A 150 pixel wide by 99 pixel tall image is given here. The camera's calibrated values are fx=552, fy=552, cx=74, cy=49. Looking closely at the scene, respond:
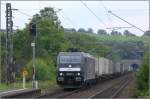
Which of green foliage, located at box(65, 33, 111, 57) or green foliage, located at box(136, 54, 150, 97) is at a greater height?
green foliage, located at box(65, 33, 111, 57)

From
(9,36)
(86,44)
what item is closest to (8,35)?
(9,36)

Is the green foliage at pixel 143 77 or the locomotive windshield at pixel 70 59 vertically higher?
the locomotive windshield at pixel 70 59

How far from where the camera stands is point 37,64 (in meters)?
60.4

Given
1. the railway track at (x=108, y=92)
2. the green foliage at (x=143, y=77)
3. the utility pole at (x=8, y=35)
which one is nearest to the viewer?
the railway track at (x=108, y=92)

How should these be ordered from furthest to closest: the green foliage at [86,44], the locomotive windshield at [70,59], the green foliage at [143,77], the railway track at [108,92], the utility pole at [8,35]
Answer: the green foliage at [86,44] → the utility pole at [8,35] → the locomotive windshield at [70,59] → the green foliage at [143,77] → the railway track at [108,92]

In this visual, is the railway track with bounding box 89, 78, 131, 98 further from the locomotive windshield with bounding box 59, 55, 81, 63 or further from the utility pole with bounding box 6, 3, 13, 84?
the utility pole with bounding box 6, 3, 13, 84

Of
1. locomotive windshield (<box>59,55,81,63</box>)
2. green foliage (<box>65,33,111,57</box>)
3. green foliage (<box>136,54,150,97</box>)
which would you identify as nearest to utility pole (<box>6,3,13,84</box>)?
locomotive windshield (<box>59,55,81,63</box>)

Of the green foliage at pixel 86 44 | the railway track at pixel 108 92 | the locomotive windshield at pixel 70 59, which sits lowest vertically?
the railway track at pixel 108 92

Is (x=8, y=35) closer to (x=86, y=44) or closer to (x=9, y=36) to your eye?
(x=9, y=36)

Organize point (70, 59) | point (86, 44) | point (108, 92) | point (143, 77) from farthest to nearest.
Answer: point (86, 44) → point (70, 59) → point (108, 92) → point (143, 77)

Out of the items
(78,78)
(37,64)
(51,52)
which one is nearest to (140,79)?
(78,78)

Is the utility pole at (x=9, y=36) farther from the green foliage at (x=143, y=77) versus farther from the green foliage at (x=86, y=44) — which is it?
the green foliage at (x=86, y=44)

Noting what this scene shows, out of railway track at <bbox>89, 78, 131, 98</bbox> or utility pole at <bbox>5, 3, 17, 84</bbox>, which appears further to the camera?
utility pole at <bbox>5, 3, 17, 84</bbox>

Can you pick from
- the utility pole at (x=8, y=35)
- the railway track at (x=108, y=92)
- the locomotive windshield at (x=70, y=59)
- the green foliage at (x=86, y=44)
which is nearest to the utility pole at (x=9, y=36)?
the utility pole at (x=8, y=35)
